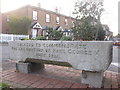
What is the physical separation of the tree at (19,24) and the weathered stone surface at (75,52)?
1218 centimetres

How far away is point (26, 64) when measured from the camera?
321 centimetres

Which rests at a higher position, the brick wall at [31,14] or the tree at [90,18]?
the brick wall at [31,14]

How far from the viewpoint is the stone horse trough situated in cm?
224

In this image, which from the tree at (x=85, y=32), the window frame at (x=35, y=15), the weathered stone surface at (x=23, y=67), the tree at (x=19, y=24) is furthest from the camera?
the window frame at (x=35, y=15)

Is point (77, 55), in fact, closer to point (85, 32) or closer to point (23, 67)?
point (23, 67)

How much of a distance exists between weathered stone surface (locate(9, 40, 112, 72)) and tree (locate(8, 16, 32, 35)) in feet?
40.0

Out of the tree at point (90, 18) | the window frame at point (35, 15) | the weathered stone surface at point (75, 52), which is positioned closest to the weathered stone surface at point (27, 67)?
the weathered stone surface at point (75, 52)

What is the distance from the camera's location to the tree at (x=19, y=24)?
1429 cm

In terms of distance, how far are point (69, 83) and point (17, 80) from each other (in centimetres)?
124

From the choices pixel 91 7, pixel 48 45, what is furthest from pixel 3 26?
pixel 48 45

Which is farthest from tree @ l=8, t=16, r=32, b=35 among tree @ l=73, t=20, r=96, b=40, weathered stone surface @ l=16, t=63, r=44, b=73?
weathered stone surface @ l=16, t=63, r=44, b=73

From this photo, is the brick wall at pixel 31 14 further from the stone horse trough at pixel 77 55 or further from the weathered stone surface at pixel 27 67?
the stone horse trough at pixel 77 55

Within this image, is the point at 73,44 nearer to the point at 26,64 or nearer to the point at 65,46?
the point at 65,46

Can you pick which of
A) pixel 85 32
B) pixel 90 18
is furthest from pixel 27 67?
pixel 90 18
